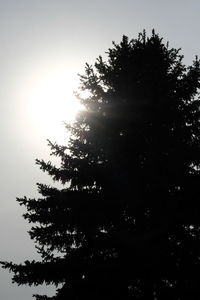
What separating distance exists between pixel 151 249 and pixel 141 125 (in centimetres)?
450

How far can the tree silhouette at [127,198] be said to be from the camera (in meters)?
11.2

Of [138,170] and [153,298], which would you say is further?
[138,170]

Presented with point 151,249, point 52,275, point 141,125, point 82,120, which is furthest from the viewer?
point 82,120

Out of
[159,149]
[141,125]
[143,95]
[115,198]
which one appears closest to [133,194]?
[115,198]

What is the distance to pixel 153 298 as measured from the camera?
36.9 feet

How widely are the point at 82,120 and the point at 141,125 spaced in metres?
2.35

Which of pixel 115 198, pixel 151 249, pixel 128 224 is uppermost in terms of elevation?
pixel 115 198

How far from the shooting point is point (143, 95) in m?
14.3

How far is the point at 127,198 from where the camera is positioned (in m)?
12.4

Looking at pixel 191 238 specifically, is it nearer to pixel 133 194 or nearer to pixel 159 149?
pixel 133 194

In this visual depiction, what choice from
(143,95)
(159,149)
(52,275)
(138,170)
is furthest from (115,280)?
(143,95)

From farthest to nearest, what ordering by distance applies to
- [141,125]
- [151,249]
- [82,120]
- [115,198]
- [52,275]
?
[82,120], [141,125], [115,198], [52,275], [151,249]

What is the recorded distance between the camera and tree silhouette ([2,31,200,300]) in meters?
11.2

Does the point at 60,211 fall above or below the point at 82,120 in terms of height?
below
